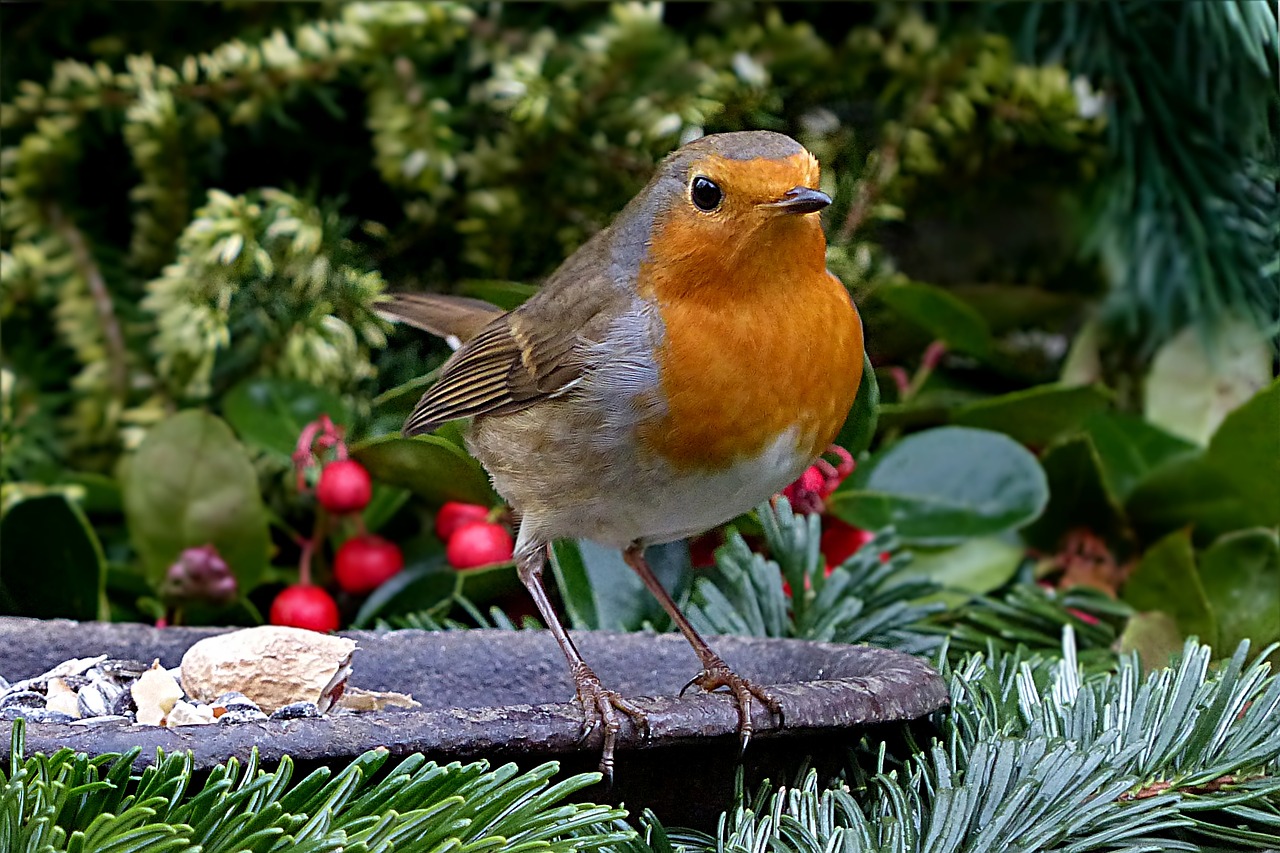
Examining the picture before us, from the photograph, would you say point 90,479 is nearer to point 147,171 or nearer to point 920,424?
point 147,171

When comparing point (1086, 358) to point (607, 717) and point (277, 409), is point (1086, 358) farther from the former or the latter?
point (607, 717)

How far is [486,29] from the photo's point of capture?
225 centimetres

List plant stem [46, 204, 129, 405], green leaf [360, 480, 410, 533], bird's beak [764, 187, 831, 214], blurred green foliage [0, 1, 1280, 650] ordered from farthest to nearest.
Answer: plant stem [46, 204, 129, 405], green leaf [360, 480, 410, 533], blurred green foliage [0, 1, 1280, 650], bird's beak [764, 187, 831, 214]

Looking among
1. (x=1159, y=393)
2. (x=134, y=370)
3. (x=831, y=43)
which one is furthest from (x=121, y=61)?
(x=1159, y=393)

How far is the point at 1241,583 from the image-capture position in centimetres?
164

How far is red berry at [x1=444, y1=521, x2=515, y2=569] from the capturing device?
1788mm

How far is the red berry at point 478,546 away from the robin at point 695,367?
360mm

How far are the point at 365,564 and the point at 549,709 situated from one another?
0.92 m

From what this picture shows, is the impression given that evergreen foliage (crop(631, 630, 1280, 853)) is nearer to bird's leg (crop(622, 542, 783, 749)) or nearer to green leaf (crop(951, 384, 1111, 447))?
bird's leg (crop(622, 542, 783, 749))

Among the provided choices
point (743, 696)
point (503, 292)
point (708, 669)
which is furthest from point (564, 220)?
point (743, 696)

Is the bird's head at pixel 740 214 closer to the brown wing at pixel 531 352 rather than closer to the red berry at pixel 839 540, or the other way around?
the brown wing at pixel 531 352

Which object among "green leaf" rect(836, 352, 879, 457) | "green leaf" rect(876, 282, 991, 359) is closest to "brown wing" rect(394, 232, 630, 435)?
"green leaf" rect(836, 352, 879, 457)

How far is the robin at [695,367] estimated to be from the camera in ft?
4.00

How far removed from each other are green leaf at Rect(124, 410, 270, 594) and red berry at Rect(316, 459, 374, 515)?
120 millimetres
